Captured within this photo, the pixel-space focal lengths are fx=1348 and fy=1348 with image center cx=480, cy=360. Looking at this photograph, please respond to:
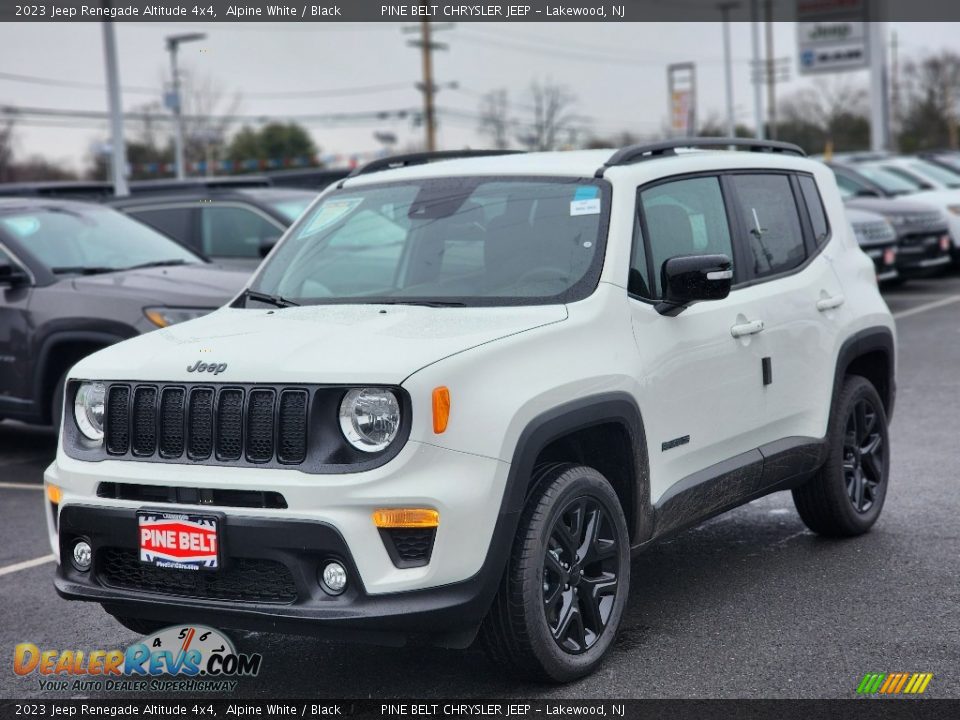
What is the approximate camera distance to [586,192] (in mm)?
5266

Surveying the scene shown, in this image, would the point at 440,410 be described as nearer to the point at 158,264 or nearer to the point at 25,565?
the point at 25,565

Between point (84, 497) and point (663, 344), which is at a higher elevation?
point (663, 344)

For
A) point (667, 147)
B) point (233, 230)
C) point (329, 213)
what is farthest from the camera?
point (233, 230)

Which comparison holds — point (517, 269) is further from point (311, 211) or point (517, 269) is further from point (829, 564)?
point (829, 564)

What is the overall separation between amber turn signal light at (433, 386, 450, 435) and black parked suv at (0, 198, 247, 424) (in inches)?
195

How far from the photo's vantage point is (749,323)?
220 inches

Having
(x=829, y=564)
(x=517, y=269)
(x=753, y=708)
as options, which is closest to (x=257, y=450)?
(x=517, y=269)

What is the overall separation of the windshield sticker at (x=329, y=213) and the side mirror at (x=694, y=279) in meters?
1.50

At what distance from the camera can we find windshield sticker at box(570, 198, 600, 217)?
17.0 ft

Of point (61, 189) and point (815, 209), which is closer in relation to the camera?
point (815, 209)

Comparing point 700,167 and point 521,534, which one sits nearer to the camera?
point 521,534

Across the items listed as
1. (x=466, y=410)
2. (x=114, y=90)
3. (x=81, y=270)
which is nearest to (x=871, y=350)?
(x=466, y=410)

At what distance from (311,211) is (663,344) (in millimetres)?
1838

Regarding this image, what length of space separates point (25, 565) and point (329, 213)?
238 cm
